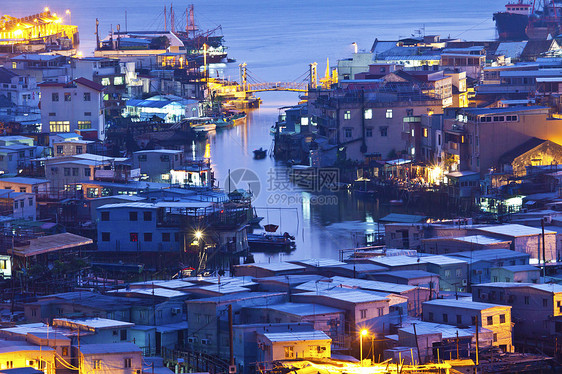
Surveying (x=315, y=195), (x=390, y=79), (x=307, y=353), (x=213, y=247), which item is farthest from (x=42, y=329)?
(x=390, y=79)

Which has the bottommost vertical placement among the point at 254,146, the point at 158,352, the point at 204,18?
the point at 158,352

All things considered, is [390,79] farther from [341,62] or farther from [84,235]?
[84,235]

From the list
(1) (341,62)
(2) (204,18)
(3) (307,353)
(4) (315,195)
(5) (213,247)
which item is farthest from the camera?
(2) (204,18)

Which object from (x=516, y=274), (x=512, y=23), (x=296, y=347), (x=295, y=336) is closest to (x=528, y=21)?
(x=512, y=23)

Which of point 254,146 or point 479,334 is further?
point 254,146

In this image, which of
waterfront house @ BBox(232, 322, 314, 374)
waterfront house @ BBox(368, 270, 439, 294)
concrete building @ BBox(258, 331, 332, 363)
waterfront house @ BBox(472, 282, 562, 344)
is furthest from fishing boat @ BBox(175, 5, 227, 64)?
concrete building @ BBox(258, 331, 332, 363)

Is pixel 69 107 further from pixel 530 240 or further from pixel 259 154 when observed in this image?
pixel 530 240

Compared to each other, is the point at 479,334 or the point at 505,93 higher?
the point at 505,93
